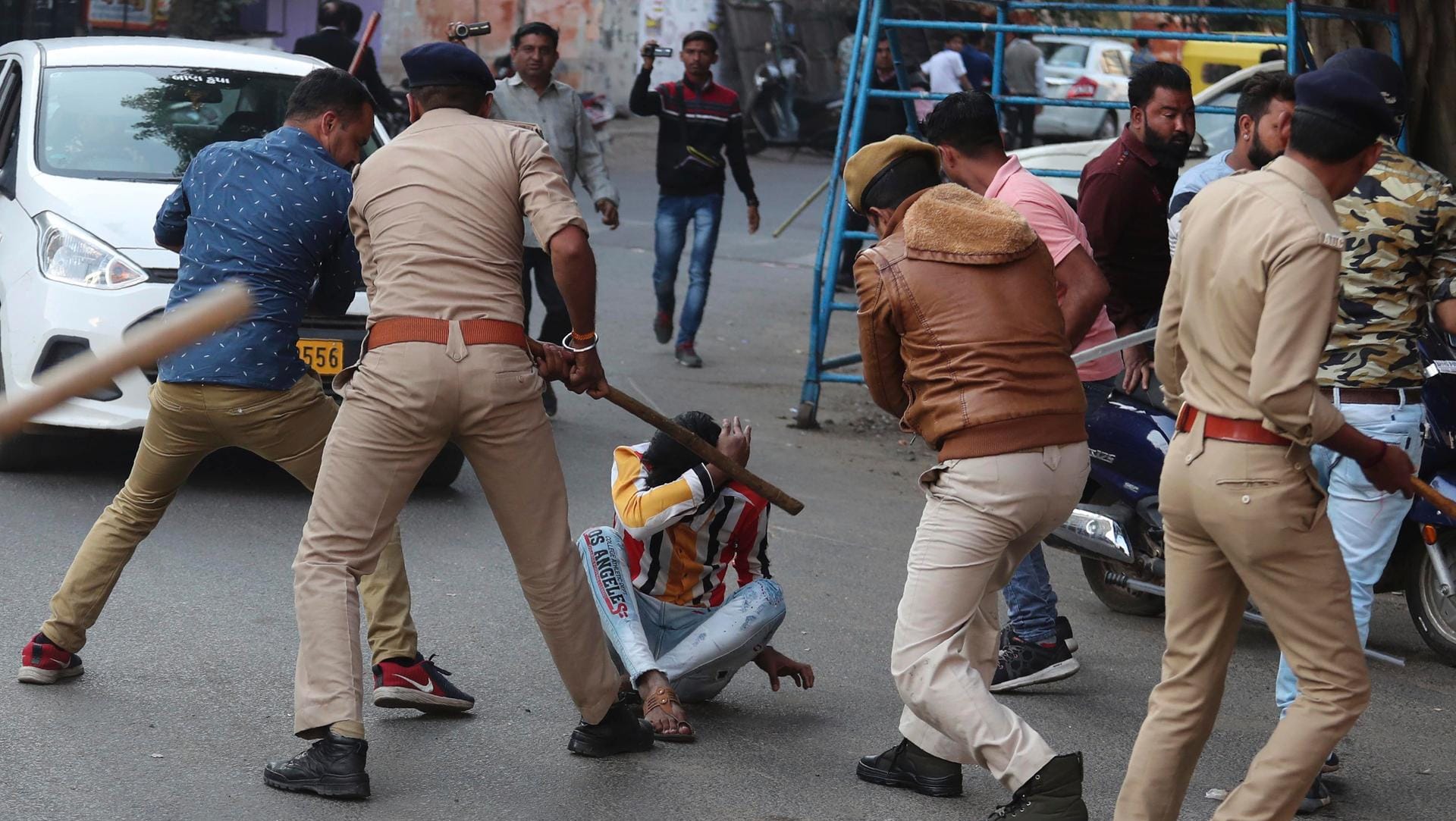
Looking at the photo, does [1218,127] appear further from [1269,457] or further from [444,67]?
[1269,457]

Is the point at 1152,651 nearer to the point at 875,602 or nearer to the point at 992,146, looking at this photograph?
the point at 875,602

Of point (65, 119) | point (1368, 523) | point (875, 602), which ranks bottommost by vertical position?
point (875, 602)

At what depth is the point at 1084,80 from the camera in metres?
26.0

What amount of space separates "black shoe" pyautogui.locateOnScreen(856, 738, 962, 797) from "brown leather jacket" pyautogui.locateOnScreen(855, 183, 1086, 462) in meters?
0.88

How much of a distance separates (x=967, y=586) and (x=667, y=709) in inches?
42.2

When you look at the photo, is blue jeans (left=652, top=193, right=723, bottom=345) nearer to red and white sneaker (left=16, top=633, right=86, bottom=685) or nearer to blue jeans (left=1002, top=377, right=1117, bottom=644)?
blue jeans (left=1002, top=377, right=1117, bottom=644)

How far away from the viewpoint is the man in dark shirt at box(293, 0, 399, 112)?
10797mm

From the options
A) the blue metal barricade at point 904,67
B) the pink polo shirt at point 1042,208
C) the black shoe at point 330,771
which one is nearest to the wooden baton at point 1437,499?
the pink polo shirt at point 1042,208

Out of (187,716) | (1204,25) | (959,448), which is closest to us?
(959,448)

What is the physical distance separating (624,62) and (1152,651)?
63.0ft

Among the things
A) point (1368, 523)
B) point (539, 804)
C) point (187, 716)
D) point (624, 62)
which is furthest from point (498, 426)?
point (624, 62)

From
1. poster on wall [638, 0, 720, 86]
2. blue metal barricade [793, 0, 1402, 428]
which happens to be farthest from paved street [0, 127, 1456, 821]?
poster on wall [638, 0, 720, 86]

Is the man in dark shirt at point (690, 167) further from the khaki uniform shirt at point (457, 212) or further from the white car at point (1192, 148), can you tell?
the khaki uniform shirt at point (457, 212)

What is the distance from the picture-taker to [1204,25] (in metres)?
25.7
